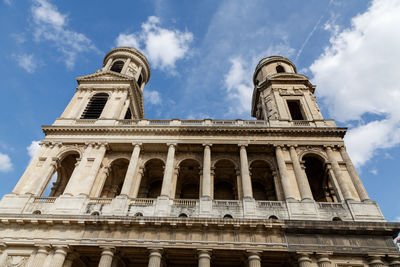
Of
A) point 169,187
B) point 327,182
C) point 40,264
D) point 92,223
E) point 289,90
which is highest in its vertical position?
point 289,90

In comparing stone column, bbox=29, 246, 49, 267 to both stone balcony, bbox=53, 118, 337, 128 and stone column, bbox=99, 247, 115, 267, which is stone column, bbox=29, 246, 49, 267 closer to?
stone column, bbox=99, 247, 115, 267

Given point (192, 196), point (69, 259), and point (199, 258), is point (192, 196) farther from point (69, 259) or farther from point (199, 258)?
point (69, 259)

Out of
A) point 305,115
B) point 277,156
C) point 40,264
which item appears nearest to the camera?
point 40,264

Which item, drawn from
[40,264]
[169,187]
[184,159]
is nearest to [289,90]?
[184,159]

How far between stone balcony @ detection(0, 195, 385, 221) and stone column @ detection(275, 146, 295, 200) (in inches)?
30.2

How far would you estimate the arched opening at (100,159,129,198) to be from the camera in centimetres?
2180

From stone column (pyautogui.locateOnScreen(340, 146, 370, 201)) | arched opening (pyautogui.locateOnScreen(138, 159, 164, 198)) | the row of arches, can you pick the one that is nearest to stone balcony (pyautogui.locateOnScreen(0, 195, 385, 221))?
stone column (pyautogui.locateOnScreen(340, 146, 370, 201))

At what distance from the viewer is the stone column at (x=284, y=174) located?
18.0m

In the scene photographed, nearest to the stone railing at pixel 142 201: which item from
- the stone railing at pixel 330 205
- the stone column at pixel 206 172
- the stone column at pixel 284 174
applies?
the stone column at pixel 206 172

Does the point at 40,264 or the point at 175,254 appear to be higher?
the point at 175,254

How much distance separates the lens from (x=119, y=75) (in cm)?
2861

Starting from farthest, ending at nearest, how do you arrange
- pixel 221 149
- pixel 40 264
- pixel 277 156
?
pixel 221 149 < pixel 277 156 < pixel 40 264

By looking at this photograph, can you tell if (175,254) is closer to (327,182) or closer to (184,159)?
(184,159)

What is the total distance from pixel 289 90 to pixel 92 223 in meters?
21.8
